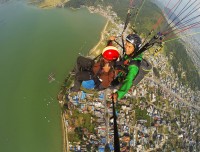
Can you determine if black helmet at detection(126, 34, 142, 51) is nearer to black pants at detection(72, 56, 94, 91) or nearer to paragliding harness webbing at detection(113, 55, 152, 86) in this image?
paragliding harness webbing at detection(113, 55, 152, 86)

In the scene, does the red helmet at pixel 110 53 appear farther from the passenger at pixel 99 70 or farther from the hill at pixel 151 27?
the hill at pixel 151 27

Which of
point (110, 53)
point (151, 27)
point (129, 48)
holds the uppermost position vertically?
point (151, 27)

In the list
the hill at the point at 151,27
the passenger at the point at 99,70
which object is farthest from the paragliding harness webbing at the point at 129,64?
the hill at the point at 151,27

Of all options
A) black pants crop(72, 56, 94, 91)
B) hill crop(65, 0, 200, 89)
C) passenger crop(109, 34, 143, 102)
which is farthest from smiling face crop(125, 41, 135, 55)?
hill crop(65, 0, 200, 89)

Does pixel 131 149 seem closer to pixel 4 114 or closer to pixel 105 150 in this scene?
pixel 105 150

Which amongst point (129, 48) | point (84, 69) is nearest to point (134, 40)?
point (129, 48)

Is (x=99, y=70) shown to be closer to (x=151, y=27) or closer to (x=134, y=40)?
(x=134, y=40)

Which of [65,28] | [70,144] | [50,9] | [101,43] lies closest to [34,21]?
[65,28]
